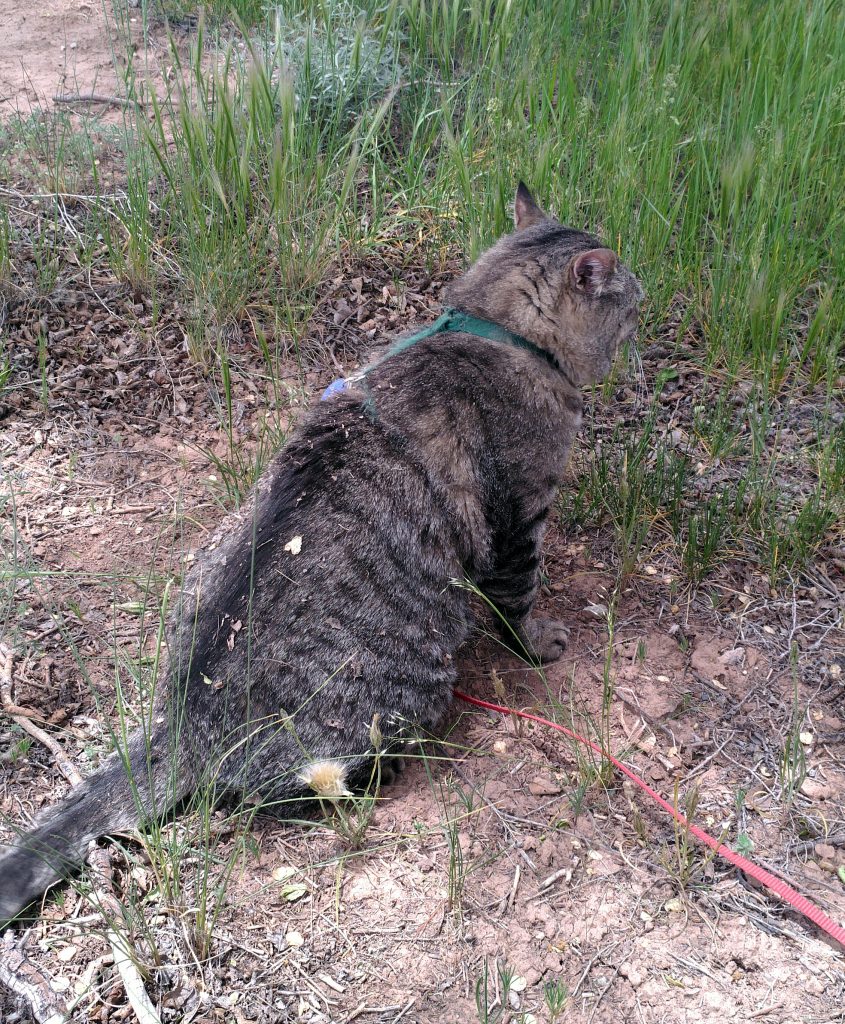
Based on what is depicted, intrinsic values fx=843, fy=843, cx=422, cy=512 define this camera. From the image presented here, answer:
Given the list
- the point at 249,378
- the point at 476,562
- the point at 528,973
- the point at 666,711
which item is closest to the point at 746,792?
the point at 666,711

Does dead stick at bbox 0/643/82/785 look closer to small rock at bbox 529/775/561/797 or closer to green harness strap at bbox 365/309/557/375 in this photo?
small rock at bbox 529/775/561/797

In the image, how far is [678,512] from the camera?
3.02 m

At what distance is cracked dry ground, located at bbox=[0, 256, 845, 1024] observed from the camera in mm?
1856

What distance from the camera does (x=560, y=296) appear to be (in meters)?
2.57

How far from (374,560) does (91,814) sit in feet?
3.06

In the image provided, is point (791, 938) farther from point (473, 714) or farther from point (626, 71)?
point (626, 71)

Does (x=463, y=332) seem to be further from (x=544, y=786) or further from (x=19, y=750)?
(x=19, y=750)

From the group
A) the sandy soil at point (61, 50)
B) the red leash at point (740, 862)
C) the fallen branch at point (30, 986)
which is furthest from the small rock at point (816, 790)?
the sandy soil at point (61, 50)

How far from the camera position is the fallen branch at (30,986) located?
178cm

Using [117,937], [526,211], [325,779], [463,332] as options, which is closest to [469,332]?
[463,332]

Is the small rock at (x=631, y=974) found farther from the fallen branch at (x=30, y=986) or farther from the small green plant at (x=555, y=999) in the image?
the fallen branch at (x=30, y=986)

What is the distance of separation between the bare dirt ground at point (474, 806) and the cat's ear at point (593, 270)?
3.12 ft

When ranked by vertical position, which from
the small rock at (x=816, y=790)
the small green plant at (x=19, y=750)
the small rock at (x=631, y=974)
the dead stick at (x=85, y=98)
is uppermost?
the dead stick at (x=85, y=98)

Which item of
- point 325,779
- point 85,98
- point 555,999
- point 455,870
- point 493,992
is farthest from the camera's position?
point 85,98
